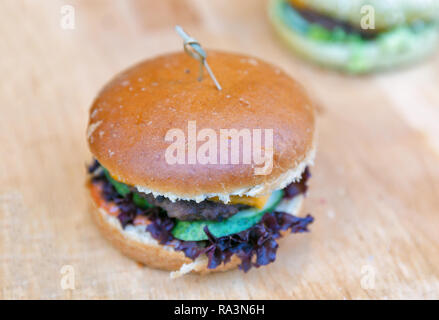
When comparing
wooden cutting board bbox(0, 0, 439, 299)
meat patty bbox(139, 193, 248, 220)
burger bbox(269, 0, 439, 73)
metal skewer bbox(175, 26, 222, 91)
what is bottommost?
wooden cutting board bbox(0, 0, 439, 299)

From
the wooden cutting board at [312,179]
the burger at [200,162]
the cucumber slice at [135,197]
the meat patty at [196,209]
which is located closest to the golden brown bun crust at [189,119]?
the burger at [200,162]

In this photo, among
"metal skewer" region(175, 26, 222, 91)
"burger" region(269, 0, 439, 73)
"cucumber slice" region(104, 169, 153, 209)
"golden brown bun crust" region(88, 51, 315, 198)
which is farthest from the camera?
"burger" region(269, 0, 439, 73)

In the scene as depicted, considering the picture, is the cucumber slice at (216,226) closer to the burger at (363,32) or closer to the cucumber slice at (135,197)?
the cucumber slice at (135,197)

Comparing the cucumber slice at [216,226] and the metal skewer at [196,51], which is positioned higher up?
the metal skewer at [196,51]

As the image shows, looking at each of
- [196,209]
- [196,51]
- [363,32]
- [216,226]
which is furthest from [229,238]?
[363,32]

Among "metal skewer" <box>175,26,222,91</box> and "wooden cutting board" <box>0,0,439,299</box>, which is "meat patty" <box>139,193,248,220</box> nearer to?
"wooden cutting board" <box>0,0,439,299</box>

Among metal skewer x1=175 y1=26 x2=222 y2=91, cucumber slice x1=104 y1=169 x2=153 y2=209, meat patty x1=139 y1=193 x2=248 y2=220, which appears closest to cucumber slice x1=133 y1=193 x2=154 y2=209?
cucumber slice x1=104 y1=169 x2=153 y2=209

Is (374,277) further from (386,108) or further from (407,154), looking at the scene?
(386,108)

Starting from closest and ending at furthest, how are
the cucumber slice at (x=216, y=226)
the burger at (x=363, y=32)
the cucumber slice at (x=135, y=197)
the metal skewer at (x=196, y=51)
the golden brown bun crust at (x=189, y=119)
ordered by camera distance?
the golden brown bun crust at (x=189, y=119)
the metal skewer at (x=196, y=51)
the cucumber slice at (x=216, y=226)
the cucumber slice at (x=135, y=197)
the burger at (x=363, y=32)
